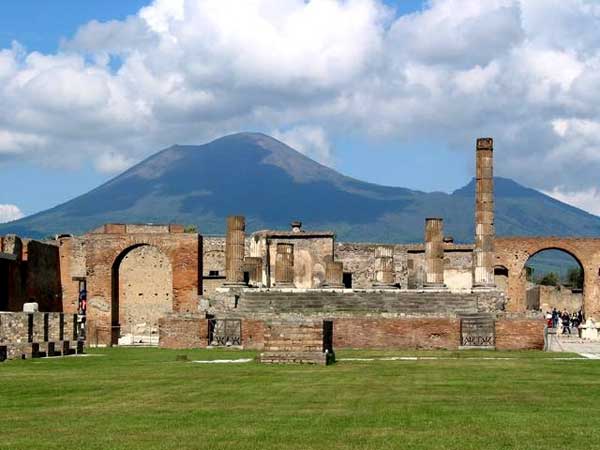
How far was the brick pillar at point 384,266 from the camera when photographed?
49344 mm

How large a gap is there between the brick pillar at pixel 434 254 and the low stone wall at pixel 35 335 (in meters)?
17.3

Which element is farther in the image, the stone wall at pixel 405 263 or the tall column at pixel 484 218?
the stone wall at pixel 405 263

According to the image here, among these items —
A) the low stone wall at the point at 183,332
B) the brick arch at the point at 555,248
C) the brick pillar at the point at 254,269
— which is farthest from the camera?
the brick arch at the point at 555,248

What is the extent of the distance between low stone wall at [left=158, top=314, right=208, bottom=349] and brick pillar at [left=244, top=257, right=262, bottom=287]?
14341 mm

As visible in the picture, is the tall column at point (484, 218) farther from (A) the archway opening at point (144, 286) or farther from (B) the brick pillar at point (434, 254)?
(A) the archway opening at point (144, 286)

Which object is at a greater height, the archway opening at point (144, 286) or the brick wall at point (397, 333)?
the archway opening at point (144, 286)

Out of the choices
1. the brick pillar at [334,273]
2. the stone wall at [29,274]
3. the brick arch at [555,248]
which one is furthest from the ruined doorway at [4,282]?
the brick arch at [555,248]

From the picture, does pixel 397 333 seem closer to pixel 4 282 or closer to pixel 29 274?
pixel 4 282

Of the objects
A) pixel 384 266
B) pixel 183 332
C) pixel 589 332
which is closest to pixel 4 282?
pixel 183 332

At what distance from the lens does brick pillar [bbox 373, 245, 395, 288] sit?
4934cm

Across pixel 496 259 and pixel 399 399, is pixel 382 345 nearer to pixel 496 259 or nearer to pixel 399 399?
pixel 399 399

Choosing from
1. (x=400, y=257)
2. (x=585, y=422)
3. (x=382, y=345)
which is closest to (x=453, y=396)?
(x=585, y=422)

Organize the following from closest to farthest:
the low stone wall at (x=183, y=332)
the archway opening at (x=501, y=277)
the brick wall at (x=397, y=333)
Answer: the brick wall at (x=397, y=333), the low stone wall at (x=183, y=332), the archway opening at (x=501, y=277)

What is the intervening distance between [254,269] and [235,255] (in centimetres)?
419
